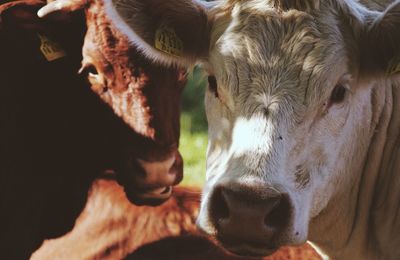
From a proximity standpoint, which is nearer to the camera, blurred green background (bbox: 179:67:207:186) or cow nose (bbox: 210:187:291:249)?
cow nose (bbox: 210:187:291:249)

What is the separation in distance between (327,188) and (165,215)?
7.83ft

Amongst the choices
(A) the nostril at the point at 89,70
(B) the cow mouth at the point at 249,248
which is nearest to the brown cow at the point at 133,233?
(A) the nostril at the point at 89,70

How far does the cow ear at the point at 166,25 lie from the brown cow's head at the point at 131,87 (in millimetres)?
1234

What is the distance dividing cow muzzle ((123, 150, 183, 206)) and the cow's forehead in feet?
5.86

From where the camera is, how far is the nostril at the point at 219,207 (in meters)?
3.49

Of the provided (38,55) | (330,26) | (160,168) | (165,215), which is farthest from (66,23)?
(330,26)

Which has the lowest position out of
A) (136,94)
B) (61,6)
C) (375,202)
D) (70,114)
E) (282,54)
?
(70,114)

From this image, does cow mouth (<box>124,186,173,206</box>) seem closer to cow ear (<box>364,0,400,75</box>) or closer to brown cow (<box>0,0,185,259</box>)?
brown cow (<box>0,0,185,259</box>)

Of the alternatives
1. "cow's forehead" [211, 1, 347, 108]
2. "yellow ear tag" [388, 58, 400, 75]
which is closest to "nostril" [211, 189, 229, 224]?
"cow's forehead" [211, 1, 347, 108]

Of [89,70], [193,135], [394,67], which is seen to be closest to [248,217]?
[394,67]

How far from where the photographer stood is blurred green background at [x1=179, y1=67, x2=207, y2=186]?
307 inches

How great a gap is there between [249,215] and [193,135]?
5321 millimetres

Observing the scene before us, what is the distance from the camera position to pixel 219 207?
3.53 meters

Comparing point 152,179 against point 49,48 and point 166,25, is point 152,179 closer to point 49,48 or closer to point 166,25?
point 49,48
